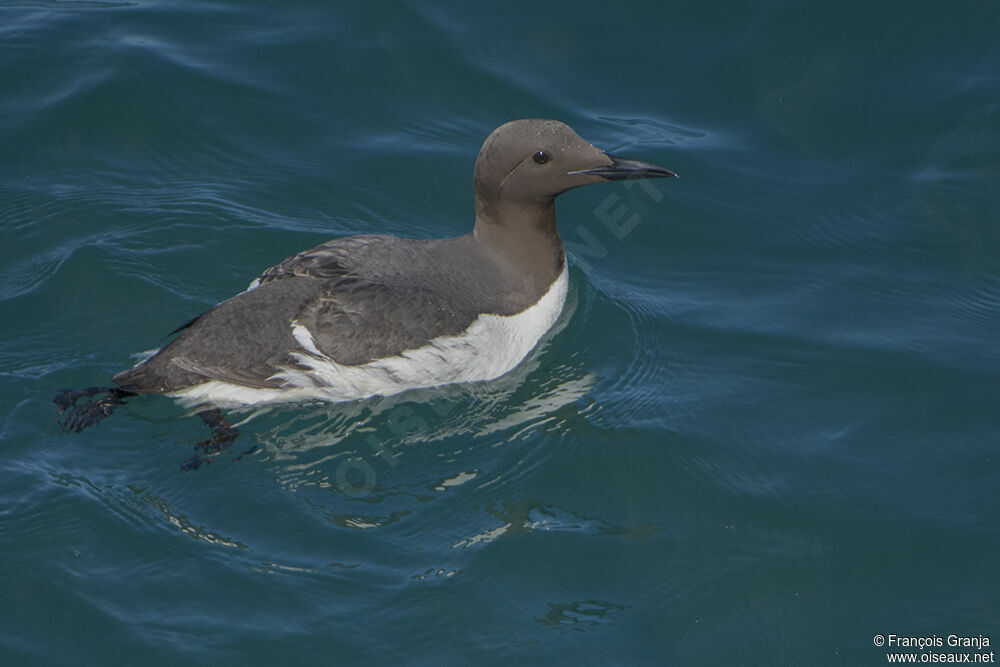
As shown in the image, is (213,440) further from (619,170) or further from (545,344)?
(619,170)

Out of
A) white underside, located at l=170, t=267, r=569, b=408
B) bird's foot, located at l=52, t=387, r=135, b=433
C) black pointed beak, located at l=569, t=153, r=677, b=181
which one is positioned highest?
black pointed beak, located at l=569, t=153, r=677, b=181

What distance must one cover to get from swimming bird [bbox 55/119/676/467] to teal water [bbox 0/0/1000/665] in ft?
0.72

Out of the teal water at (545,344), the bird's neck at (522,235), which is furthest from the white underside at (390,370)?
the bird's neck at (522,235)

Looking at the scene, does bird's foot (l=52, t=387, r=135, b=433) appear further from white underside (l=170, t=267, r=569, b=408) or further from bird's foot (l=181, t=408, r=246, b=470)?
bird's foot (l=181, t=408, r=246, b=470)

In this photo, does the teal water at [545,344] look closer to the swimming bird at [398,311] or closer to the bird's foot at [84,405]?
the bird's foot at [84,405]

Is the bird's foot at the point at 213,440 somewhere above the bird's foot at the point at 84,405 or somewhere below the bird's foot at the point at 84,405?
below

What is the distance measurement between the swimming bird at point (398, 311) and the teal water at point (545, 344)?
22 centimetres

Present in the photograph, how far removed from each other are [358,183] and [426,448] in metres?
2.84

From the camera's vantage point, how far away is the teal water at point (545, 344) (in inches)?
206

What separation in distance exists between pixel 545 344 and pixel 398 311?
1198 mm

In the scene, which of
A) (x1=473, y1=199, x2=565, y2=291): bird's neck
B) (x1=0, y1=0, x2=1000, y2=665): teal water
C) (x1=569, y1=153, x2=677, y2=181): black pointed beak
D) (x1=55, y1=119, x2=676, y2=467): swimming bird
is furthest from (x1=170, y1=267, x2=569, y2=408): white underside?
(x1=569, y1=153, x2=677, y2=181): black pointed beak

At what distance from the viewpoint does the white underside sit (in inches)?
240

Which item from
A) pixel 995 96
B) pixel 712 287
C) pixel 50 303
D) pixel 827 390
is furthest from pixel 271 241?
pixel 995 96

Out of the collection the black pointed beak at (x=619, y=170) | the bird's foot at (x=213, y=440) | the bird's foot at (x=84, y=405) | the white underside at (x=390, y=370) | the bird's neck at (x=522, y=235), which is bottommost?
the bird's foot at (x=213, y=440)
